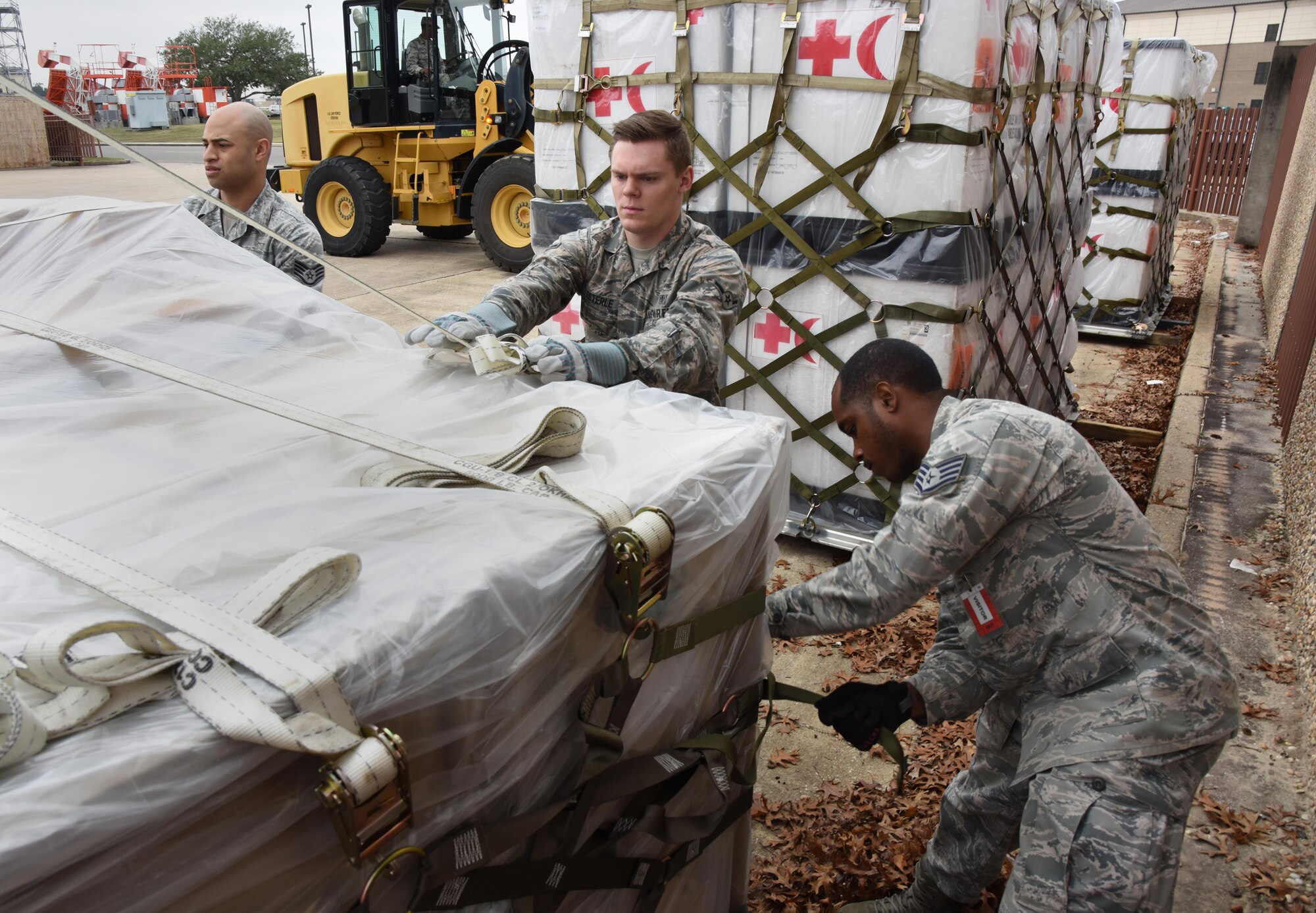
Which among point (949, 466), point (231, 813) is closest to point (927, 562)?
point (949, 466)

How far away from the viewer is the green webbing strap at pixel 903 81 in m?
3.24

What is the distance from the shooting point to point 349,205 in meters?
10.6

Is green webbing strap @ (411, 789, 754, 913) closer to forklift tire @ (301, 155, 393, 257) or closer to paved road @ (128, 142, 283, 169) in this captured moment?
paved road @ (128, 142, 283, 169)

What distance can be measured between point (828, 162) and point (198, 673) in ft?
10.9

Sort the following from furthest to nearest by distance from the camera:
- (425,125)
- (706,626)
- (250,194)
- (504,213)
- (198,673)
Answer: (425,125) < (504,213) < (250,194) < (706,626) < (198,673)

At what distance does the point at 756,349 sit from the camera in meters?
4.03

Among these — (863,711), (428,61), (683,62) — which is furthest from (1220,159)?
(863,711)

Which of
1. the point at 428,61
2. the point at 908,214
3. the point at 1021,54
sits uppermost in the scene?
the point at 428,61

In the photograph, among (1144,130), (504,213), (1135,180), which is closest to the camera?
(1144,130)

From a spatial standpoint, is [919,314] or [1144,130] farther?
[1144,130]

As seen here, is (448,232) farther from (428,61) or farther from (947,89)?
(947,89)

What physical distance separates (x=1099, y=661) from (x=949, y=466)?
1.66ft

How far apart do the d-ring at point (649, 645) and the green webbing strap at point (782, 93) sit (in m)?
2.85

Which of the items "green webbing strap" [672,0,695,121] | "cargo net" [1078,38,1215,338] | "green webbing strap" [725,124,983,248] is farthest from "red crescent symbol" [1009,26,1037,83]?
"cargo net" [1078,38,1215,338]
